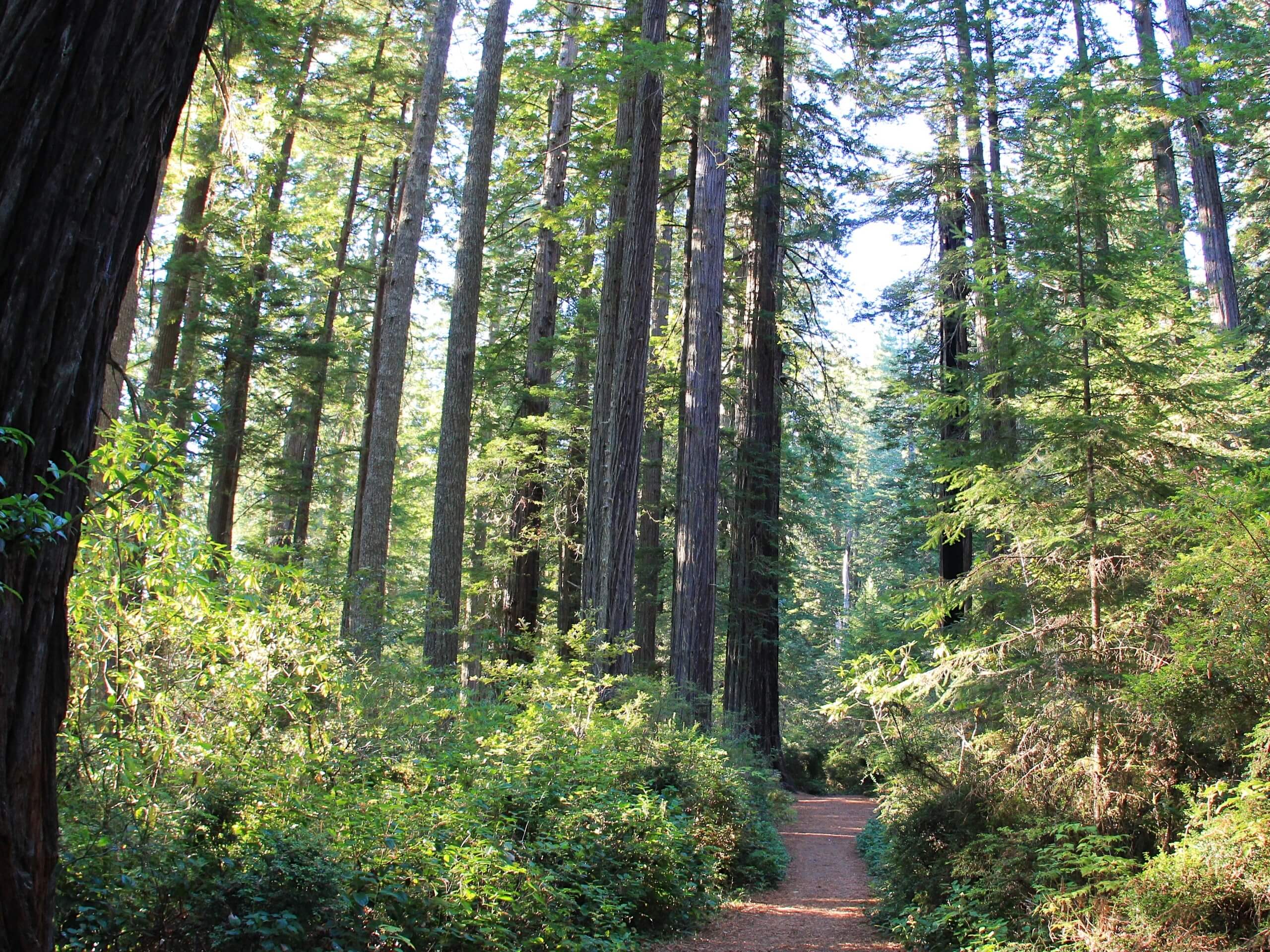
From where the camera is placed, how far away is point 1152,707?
5.55m

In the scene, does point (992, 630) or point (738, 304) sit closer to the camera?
point (992, 630)

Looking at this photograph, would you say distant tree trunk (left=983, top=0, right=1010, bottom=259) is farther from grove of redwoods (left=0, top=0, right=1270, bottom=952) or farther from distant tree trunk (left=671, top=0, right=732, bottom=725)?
distant tree trunk (left=671, top=0, right=732, bottom=725)

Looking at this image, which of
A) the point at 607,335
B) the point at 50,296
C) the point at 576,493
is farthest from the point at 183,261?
the point at 50,296

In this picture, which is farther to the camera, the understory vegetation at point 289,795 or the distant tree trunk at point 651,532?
the distant tree trunk at point 651,532

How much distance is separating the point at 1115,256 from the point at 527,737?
6.37 metres

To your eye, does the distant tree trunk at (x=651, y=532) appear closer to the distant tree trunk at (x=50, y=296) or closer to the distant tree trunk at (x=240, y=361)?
the distant tree trunk at (x=240, y=361)

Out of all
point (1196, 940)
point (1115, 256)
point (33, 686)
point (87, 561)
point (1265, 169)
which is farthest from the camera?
point (1265, 169)

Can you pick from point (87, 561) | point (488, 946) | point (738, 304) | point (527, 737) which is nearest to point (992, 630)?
point (527, 737)

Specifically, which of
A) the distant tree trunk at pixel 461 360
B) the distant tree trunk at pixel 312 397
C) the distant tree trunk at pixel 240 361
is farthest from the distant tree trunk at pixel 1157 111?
the distant tree trunk at pixel 240 361

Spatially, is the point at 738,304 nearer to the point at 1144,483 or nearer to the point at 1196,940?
the point at 1144,483

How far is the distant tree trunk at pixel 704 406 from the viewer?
11844 millimetres

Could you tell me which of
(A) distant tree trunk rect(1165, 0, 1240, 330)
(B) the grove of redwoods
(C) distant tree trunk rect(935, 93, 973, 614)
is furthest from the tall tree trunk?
(A) distant tree trunk rect(1165, 0, 1240, 330)

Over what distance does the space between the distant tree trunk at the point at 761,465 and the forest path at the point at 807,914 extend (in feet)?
8.79

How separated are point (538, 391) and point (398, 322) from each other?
9.47 feet
